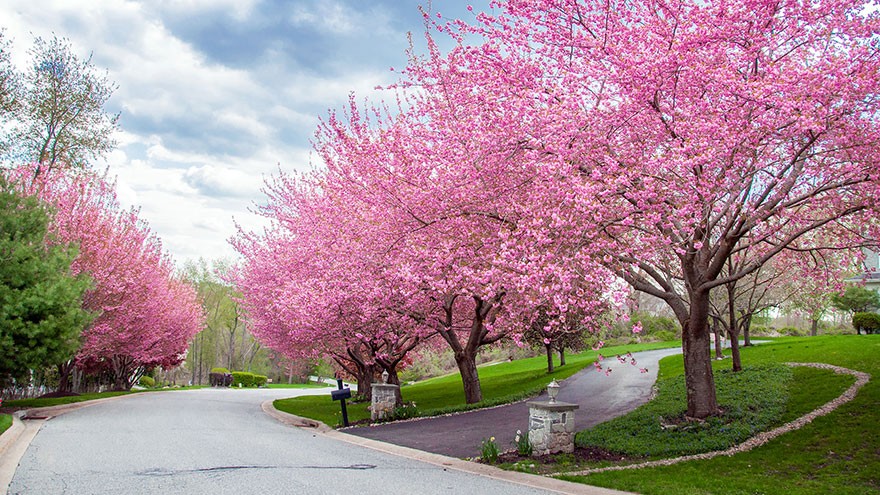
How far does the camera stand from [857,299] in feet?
124

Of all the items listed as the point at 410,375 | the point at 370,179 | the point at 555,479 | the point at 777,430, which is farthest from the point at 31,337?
the point at 410,375

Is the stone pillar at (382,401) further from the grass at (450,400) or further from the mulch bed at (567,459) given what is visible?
the mulch bed at (567,459)

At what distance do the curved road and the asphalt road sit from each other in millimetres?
1523

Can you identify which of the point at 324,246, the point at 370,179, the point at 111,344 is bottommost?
the point at 111,344

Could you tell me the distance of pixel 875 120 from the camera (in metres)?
10.2

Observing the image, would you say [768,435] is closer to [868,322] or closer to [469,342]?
[469,342]

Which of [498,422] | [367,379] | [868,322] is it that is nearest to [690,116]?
[498,422]

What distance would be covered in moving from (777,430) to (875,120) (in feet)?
21.1

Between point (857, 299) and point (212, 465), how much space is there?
140 feet

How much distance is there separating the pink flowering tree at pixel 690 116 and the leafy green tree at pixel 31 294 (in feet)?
43.7

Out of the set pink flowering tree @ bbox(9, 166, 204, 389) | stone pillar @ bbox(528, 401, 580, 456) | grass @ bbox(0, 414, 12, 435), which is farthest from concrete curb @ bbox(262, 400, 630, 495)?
pink flowering tree @ bbox(9, 166, 204, 389)

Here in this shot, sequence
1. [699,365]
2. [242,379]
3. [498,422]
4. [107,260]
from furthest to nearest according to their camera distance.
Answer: [242,379] → [107,260] → [498,422] → [699,365]

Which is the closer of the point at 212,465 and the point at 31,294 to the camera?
the point at 212,465

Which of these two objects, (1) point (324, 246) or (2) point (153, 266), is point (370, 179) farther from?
(2) point (153, 266)
